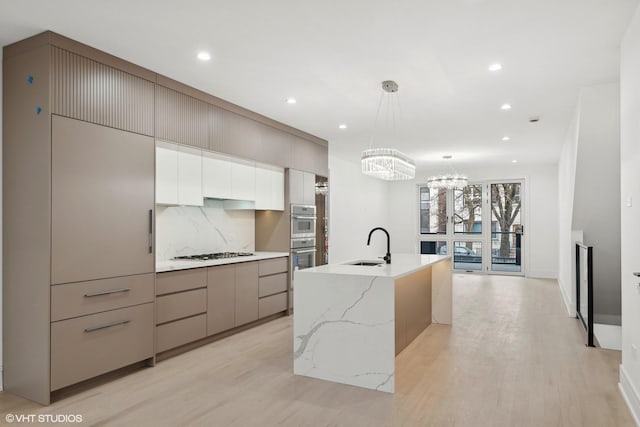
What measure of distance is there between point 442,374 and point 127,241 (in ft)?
9.10

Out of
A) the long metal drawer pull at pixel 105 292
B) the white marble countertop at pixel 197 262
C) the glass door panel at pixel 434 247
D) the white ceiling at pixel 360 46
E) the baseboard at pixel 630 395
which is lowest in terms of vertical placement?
the baseboard at pixel 630 395

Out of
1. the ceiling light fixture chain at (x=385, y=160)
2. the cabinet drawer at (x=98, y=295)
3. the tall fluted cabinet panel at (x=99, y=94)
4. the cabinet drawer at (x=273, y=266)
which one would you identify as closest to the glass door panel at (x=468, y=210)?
the cabinet drawer at (x=273, y=266)

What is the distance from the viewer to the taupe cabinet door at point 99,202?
294 centimetres

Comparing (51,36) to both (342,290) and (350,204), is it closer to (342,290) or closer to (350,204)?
(342,290)

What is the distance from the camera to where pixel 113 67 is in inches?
131

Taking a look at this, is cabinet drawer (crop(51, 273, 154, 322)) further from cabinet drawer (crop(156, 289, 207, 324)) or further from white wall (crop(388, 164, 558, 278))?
white wall (crop(388, 164, 558, 278))

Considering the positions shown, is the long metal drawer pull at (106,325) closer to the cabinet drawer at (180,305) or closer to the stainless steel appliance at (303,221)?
the cabinet drawer at (180,305)

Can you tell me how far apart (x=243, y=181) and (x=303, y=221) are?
3.90ft

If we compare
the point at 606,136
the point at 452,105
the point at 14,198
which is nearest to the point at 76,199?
the point at 14,198

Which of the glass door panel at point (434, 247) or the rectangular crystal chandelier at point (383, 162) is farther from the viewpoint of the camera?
the glass door panel at point (434, 247)

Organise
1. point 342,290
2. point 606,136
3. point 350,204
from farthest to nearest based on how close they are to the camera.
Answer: point 350,204
point 606,136
point 342,290

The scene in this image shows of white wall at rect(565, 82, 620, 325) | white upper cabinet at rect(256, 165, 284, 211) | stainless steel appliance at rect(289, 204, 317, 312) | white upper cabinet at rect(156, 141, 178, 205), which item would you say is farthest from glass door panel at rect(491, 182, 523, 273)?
white upper cabinet at rect(156, 141, 178, 205)

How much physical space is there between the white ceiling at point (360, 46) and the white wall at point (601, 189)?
264 millimetres

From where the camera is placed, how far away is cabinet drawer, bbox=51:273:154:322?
292 cm
